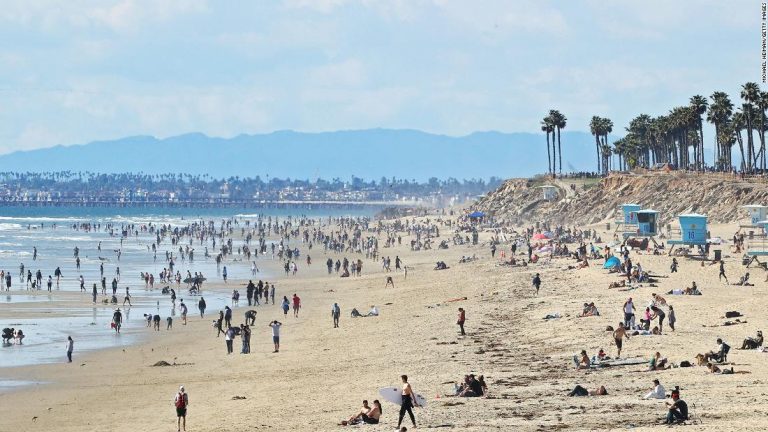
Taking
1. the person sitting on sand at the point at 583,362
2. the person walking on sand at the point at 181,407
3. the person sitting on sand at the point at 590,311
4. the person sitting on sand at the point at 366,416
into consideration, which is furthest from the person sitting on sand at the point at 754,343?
the person walking on sand at the point at 181,407

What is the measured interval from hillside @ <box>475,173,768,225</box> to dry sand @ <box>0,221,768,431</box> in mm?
33202

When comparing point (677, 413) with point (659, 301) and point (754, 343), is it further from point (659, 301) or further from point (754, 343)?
point (659, 301)

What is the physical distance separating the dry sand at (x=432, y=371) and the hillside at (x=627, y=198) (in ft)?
109

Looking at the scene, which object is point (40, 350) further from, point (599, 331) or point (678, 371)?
point (678, 371)

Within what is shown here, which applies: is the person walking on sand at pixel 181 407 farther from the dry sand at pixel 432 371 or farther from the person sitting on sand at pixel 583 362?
the person sitting on sand at pixel 583 362

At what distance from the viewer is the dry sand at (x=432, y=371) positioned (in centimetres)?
1992

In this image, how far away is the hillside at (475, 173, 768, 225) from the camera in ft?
250

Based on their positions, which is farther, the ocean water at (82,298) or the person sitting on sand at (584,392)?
the ocean water at (82,298)

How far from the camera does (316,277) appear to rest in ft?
209

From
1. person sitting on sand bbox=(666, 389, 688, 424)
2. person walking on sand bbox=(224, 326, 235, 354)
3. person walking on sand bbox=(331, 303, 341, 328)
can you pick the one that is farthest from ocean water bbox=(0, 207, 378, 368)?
person sitting on sand bbox=(666, 389, 688, 424)

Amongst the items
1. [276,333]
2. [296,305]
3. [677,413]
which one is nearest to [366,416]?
[677,413]

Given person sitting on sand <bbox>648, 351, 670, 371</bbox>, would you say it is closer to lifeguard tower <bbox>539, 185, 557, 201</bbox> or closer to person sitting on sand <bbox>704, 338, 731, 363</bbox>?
person sitting on sand <bbox>704, 338, 731, 363</bbox>

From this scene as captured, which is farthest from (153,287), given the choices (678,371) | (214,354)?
(678,371)

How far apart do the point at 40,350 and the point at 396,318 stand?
38.7 ft
